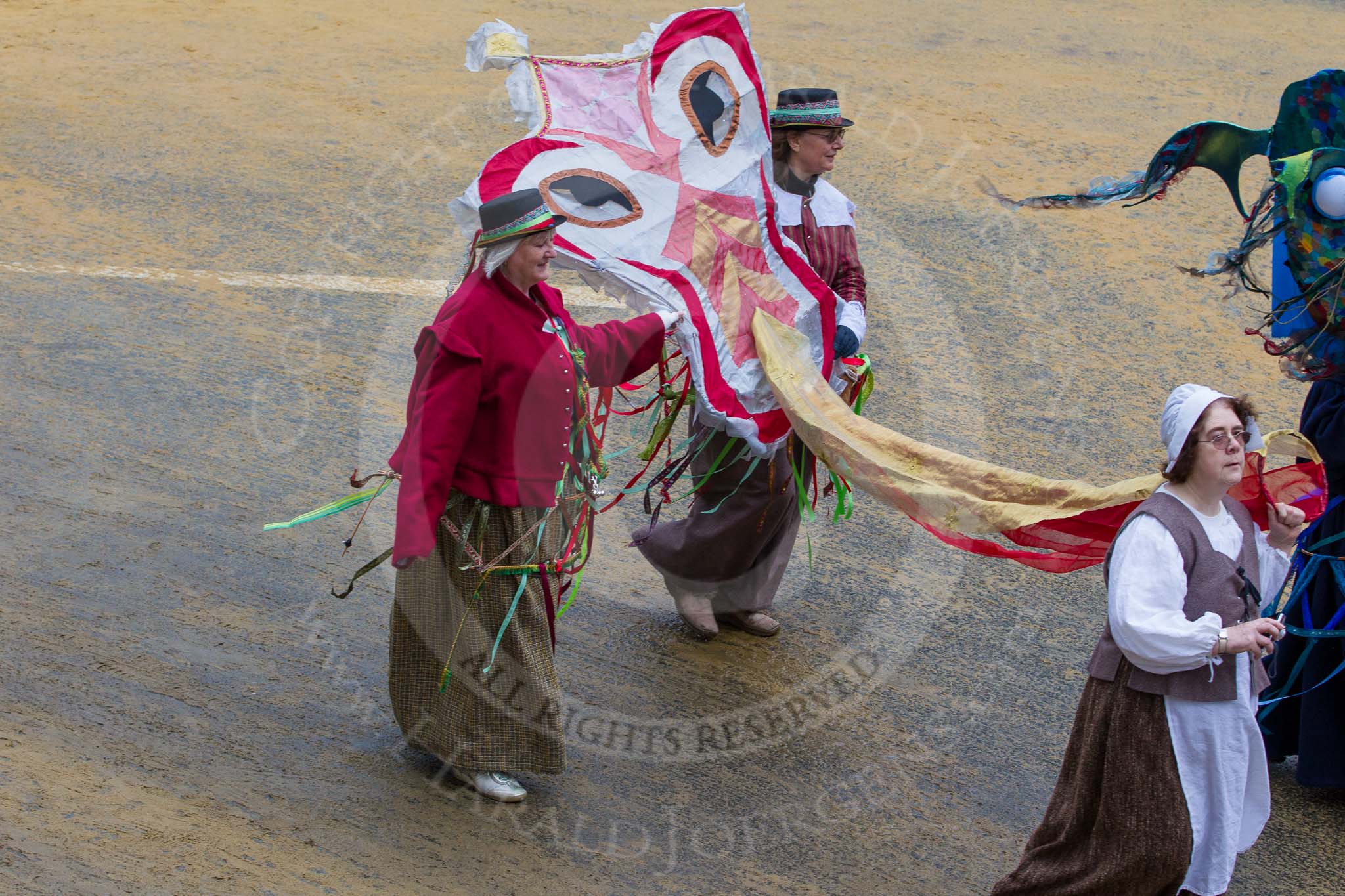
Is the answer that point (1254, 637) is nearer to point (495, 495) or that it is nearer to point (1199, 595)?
point (1199, 595)

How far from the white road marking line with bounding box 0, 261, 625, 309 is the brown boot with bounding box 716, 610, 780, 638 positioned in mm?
2576

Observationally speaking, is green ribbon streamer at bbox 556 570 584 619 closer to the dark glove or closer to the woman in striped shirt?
the woman in striped shirt

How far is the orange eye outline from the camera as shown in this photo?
3.91 m

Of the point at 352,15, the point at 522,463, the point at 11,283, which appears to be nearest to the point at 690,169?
the point at 522,463

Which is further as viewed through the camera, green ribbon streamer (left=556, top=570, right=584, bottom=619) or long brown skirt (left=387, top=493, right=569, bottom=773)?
green ribbon streamer (left=556, top=570, right=584, bottom=619)

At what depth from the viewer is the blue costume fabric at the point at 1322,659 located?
11.4ft

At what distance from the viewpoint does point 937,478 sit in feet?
10.7

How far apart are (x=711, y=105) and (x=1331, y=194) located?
1.71 meters

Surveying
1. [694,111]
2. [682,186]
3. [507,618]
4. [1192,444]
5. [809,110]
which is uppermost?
[809,110]

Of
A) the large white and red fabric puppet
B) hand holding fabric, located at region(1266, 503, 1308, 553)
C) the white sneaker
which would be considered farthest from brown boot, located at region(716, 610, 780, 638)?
hand holding fabric, located at region(1266, 503, 1308, 553)

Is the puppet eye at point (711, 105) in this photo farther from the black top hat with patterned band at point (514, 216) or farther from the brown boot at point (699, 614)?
the brown boot at point (699, 614)

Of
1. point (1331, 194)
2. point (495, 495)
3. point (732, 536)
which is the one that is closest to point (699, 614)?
point (732, 536)

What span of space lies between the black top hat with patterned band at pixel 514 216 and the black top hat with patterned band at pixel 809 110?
1.09 m

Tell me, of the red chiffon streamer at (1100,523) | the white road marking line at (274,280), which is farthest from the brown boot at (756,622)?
the white road marking line at (274,280)
